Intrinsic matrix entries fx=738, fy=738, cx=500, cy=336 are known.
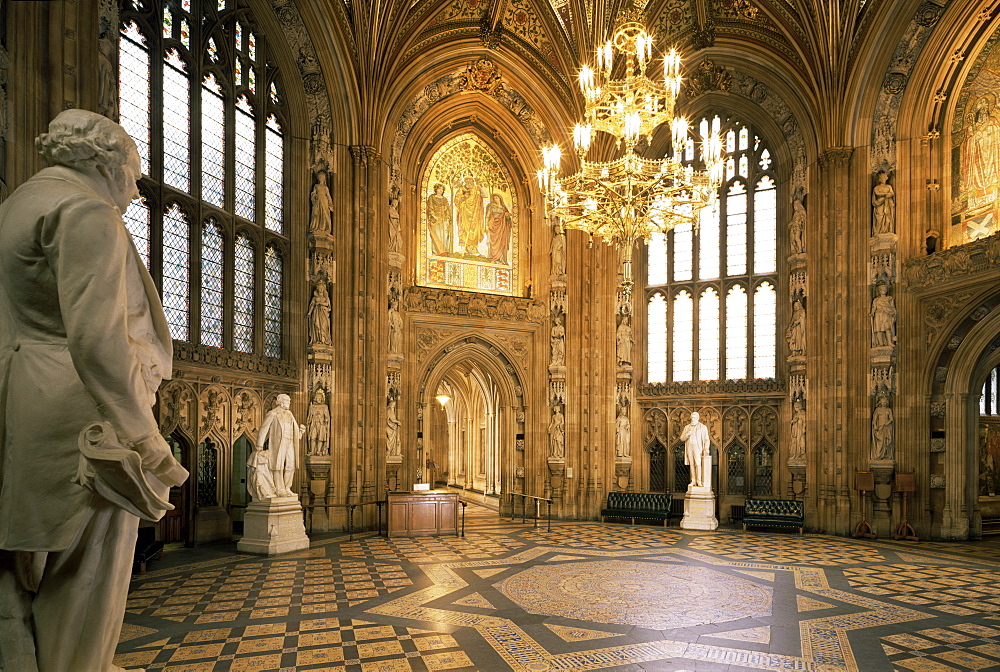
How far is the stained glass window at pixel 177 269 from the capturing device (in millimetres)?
13758

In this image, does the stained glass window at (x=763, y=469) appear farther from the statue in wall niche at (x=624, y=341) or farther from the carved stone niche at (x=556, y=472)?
the carved stone niche at (x=556, y=472)

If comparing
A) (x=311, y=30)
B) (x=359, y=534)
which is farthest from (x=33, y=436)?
(x=311, y=30)

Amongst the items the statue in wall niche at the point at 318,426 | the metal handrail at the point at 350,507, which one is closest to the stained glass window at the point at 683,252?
the statue in wall niche at the point at 318,426

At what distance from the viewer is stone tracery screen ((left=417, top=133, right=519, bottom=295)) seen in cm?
2077

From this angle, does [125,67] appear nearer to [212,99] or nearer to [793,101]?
[212,99]

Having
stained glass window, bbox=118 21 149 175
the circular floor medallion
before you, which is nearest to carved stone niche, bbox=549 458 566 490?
the circular floor medallion

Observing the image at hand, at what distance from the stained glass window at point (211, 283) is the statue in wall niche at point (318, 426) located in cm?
270

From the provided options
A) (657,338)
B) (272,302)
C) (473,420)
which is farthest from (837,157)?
(473,420)

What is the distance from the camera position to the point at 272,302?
54.6 ft

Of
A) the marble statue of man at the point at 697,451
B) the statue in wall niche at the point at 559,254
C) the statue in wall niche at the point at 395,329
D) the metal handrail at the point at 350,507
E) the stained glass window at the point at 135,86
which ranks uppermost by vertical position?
the stained glass window at the point at 135,86

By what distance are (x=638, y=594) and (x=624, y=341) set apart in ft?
37.6

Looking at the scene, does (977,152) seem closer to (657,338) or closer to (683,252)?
(683,252)

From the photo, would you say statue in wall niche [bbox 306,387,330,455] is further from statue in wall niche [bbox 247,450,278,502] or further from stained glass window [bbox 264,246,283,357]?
statue in wall niche [bbox 247,450,278,502]

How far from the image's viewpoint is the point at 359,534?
632 inches
